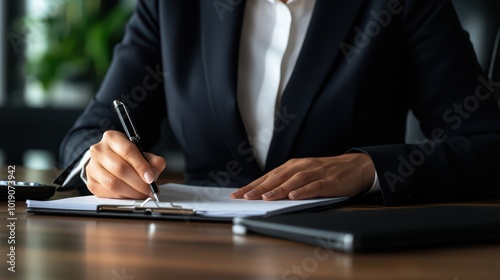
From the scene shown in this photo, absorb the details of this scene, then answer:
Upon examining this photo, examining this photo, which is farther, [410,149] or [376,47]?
[376,47]

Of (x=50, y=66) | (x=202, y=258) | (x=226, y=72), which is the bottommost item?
(x=202, y=258)

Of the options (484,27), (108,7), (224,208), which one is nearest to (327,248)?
(224,208)

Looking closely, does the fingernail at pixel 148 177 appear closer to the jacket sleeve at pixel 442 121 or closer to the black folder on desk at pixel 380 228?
the black folder on desk at pixel 380 228

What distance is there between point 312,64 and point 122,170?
54 cm

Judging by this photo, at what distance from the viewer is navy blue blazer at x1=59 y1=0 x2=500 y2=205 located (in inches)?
59.9

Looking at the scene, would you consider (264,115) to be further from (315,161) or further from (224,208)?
(224,208)

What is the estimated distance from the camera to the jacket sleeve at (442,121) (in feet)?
4.08

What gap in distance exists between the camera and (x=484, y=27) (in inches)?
66.6

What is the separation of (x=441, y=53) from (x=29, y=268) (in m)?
1.07

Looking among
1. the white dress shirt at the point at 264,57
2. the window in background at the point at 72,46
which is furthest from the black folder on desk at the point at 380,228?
the window in background at the point at 72,46

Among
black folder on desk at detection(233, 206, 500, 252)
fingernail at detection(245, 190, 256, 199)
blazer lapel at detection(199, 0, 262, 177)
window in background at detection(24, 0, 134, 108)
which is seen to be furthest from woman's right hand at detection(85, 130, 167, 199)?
window in background at detection(24, 0, 134, 108)

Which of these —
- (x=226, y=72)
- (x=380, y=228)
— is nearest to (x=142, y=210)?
(x=380, y=228)

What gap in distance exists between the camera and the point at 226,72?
60.8 inches

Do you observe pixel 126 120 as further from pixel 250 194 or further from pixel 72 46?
pixel 72 46
